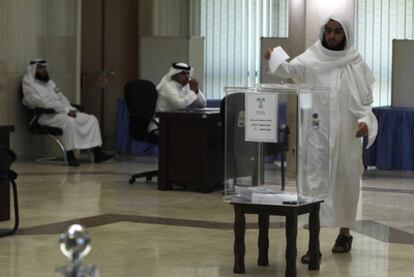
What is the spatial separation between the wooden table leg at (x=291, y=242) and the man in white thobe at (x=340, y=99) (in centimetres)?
58

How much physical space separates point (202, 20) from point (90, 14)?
2.30m

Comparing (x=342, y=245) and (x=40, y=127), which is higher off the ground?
(x=40, y=127)

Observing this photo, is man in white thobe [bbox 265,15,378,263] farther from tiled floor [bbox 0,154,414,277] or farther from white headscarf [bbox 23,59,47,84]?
white headscarf [bbox 23,59,47,84]

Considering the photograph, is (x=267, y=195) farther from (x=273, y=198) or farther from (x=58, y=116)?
(x=58, y=116)

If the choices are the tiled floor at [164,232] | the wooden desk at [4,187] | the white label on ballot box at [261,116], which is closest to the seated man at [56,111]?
the tiled floor at [164,232]

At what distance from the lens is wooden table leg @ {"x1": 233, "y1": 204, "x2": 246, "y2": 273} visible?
538 cm

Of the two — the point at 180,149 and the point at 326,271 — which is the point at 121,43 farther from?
the point at 326,271

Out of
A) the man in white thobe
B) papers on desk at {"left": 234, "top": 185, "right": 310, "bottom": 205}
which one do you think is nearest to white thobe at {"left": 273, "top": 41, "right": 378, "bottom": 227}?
the man in white thobe

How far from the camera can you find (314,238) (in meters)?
5.57

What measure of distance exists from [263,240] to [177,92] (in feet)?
15.9

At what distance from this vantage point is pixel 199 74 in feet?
46.5

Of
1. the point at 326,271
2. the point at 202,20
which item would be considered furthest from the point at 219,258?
the point at 202,20

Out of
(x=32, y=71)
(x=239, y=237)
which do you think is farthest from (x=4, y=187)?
(x=32, y=71)

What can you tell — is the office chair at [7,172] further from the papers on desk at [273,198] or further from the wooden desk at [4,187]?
the papers on desk at [273,198]
